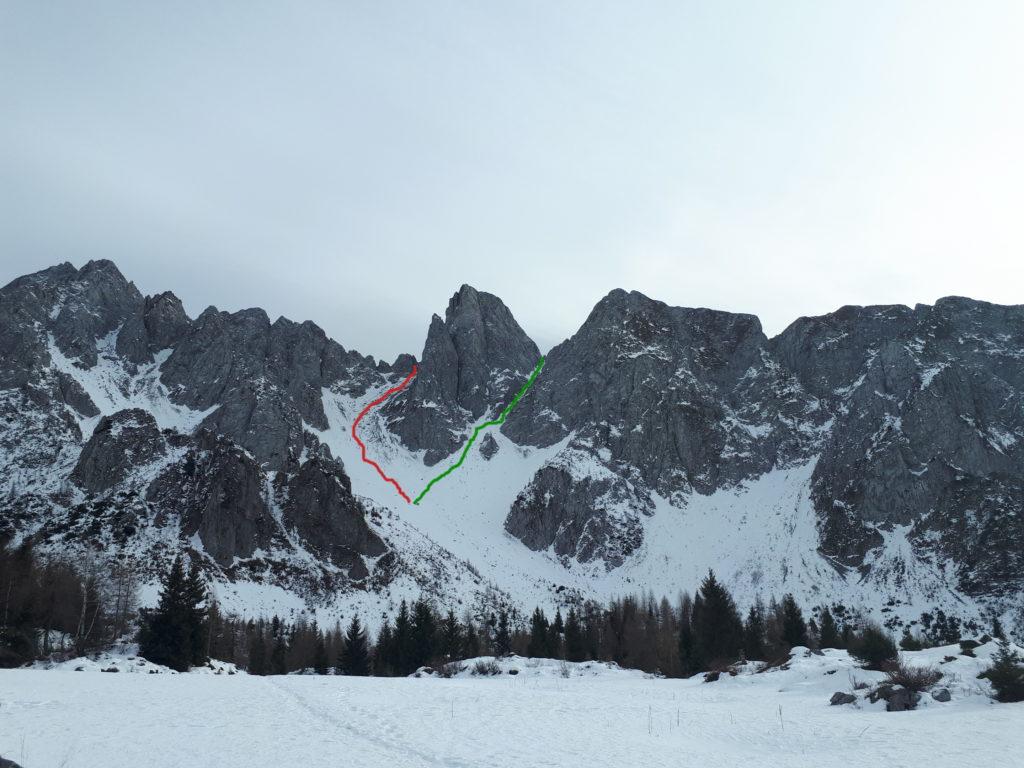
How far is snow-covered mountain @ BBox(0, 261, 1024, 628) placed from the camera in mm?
109750

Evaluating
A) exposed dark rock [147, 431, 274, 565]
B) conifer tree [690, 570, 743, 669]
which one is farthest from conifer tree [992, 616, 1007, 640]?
exposed dark rock [147, 431, 274, 565]

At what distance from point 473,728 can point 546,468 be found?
494 feet

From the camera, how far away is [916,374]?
158625mm

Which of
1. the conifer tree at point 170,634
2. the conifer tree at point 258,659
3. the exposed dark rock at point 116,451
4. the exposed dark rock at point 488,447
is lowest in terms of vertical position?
the conifer tree at point 258,659

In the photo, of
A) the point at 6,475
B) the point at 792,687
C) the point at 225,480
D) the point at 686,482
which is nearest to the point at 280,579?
the point at 225,480

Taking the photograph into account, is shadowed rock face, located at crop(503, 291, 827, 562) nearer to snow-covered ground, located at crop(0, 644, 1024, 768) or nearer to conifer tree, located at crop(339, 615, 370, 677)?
conifer tree, located at crop(339, 615, 370, 677)

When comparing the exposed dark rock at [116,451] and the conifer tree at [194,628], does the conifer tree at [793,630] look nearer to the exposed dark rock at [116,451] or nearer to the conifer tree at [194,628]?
the conifer tree at [194,628]

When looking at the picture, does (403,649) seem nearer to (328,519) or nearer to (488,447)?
(328,519)

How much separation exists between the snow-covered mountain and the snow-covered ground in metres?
81.7

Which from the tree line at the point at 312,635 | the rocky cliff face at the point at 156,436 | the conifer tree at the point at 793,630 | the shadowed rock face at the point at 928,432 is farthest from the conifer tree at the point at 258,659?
the shadowed rock face at the point at 928,432

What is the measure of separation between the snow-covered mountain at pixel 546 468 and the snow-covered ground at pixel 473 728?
81735 millimetres

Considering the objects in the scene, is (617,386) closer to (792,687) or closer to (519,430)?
(519,430)

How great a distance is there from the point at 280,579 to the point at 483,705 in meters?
94.0

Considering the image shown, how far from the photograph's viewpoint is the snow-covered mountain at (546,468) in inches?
4321
